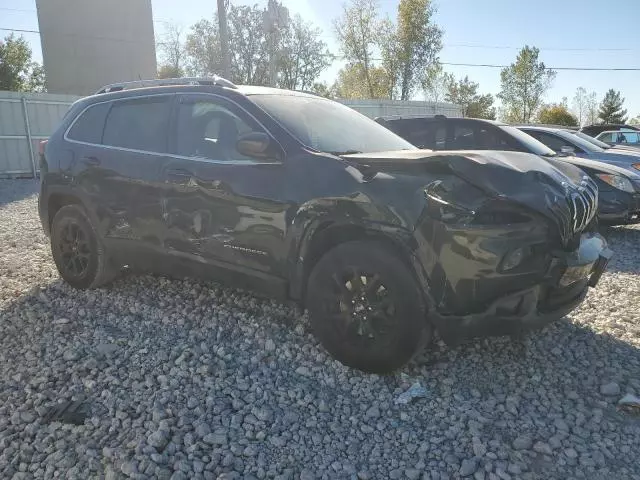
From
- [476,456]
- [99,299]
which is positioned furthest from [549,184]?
[99,299]

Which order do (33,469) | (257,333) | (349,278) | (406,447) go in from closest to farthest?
(33,469)
(406,447)
(349,278)
(257,333)

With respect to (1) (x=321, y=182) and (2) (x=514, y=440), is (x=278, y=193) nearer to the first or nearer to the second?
(1) (x=321, y=182)

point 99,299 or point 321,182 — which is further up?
point 321,182

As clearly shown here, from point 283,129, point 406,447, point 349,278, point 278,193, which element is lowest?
point 406,447

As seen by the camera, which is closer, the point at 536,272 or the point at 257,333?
the point at 536,272

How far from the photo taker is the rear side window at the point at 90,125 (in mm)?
4742

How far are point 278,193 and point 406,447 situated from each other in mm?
1715

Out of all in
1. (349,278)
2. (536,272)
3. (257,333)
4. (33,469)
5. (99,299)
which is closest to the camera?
(33,469)

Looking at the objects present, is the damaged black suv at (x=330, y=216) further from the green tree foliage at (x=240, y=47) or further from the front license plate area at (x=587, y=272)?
the green tree foliage at (x=240, y=47)

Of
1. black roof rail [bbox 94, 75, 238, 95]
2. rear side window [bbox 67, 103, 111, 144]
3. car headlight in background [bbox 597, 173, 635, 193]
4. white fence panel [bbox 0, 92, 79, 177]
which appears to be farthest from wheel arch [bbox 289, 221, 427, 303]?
white fence panel [bbox 0, 92, 79, 177]

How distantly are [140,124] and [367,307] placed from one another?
2.61m

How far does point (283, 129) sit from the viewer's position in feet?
11.8

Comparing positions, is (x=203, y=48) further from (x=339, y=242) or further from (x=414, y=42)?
(x=339, y=242)

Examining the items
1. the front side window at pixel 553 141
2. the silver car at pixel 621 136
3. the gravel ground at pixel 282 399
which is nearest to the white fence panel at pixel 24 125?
the gravel ground at pixel 282 399
